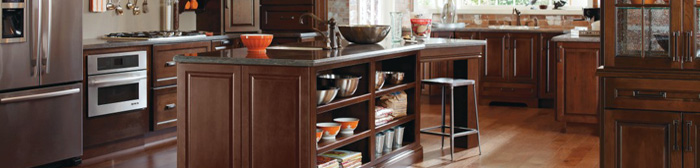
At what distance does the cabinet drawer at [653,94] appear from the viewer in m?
4.35

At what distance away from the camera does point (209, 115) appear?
4.53m

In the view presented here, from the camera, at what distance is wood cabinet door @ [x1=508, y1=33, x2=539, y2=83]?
28.0ft

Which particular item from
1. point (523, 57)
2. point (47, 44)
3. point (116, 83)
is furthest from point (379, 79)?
point (523, 57)

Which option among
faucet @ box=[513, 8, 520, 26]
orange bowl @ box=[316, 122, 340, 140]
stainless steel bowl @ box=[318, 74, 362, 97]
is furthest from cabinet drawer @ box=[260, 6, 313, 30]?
orange bowl @ box=[316, 122, 340, 140]

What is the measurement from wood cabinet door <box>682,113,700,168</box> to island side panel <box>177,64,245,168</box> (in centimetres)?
217

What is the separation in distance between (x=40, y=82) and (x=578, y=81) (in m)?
3.91

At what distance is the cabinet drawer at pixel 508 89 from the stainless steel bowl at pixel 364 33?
11.3ft

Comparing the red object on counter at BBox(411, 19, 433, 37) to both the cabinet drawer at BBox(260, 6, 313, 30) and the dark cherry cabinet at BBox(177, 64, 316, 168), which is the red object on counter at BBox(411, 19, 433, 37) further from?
the cabinet drawer at BBox(260, 6, 313, 30)

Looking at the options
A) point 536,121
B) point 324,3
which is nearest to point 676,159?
point 536,121

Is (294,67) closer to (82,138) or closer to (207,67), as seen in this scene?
(207,67)

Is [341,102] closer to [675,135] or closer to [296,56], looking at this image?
[296,56]

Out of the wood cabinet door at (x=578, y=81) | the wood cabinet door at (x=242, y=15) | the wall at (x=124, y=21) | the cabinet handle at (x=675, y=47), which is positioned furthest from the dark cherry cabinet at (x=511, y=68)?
the cabinet handle at (x=675, y=47)

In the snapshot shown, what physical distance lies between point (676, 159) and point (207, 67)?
7.75 ft

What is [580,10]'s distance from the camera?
29.8ft
